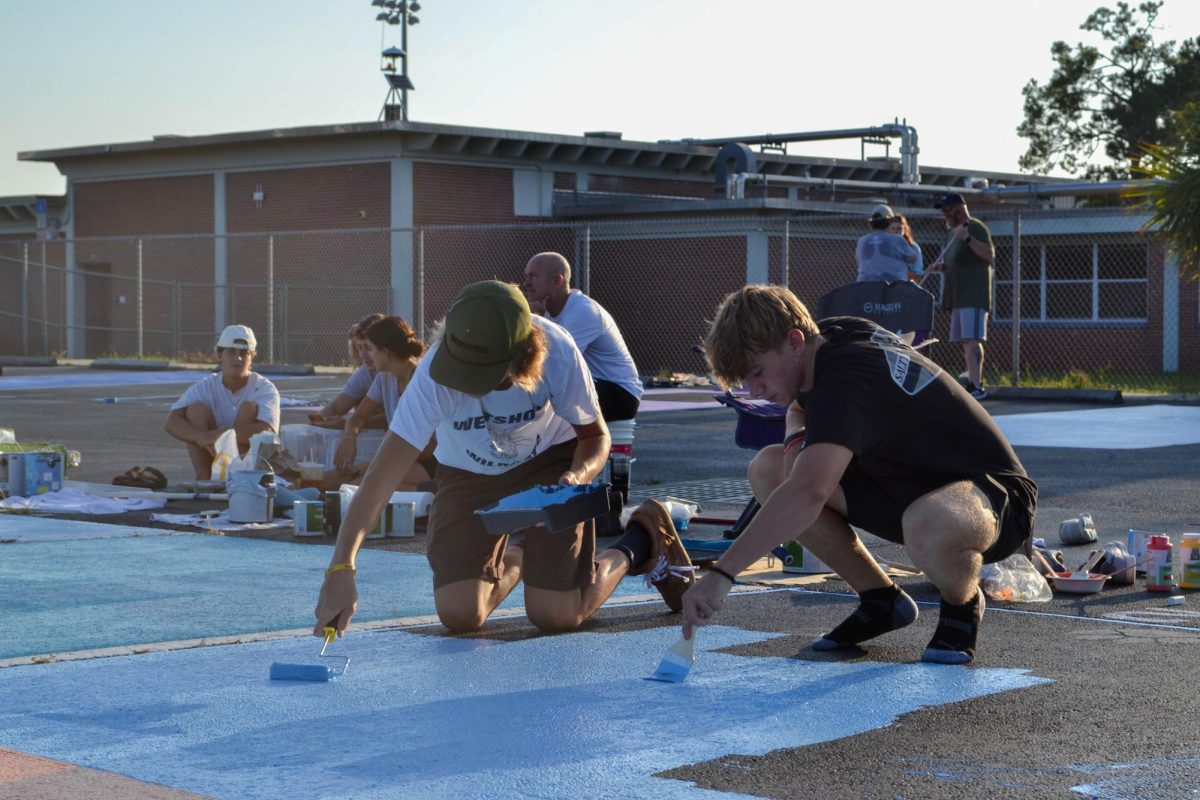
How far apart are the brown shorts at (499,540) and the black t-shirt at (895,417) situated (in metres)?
1.22

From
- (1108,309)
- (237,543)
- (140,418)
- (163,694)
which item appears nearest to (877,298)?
(237,543)

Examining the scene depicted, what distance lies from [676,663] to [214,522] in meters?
5.12

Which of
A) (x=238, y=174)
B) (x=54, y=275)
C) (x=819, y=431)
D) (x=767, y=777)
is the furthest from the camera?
(x=54, y=275)

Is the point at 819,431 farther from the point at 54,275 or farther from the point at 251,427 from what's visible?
the point at 54,275

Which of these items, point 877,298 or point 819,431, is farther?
point 877,298

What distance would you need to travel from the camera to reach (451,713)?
14.8 ft

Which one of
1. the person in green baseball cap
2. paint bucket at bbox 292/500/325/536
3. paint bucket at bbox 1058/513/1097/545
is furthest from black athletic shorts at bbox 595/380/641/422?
the person in green baseball cap

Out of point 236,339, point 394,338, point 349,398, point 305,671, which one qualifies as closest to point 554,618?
point 305,671

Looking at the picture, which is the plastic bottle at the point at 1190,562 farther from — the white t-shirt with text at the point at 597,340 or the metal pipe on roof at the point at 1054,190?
the metal pipe on roof at the point at 1054,190

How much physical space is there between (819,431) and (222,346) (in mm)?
6798

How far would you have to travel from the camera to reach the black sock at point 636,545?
20.0 feet

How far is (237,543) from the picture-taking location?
28.1ft

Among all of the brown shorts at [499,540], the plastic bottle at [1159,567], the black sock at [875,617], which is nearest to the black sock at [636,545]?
the brown shorts at [499,540]

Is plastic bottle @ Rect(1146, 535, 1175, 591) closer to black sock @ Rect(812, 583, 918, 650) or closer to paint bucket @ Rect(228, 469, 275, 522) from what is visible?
black sock @ Rect(812, 583, 918, 650)
